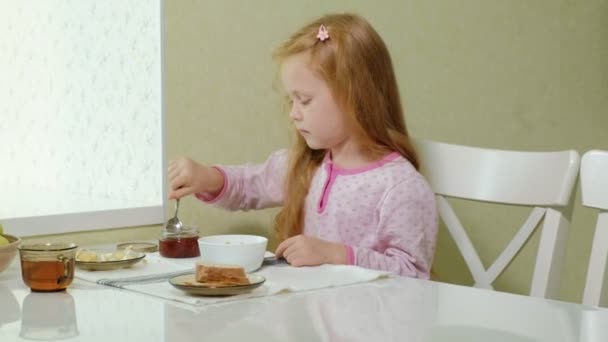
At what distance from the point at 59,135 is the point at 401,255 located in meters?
0.79

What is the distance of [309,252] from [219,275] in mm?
236

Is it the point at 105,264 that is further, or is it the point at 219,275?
the point at 105,264

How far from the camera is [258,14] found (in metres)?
1.93

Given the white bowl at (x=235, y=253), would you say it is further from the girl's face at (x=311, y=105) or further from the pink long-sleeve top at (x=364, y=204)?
the girl's face at (x=311, y=105)

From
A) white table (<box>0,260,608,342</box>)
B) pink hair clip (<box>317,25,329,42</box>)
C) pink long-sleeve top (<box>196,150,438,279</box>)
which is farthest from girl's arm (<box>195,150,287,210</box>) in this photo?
white table (<box>0,260,608,342</box>)

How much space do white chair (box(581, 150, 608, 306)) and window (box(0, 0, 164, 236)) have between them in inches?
31.1

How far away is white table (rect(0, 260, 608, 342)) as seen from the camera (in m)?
1.01

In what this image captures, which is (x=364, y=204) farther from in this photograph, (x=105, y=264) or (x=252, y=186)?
(x=105, y=264)

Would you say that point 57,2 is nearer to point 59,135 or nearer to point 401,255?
point 59,135

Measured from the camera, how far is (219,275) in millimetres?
1224

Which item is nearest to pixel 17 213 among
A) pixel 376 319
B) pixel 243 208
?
pixel 243 208

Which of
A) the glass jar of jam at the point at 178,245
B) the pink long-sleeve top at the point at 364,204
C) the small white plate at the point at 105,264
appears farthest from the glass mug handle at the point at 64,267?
the pink long-sleeve top at the point at 364,204

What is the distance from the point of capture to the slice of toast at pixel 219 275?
1.22 meters

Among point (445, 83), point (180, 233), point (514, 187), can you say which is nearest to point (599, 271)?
point (514, 187)
